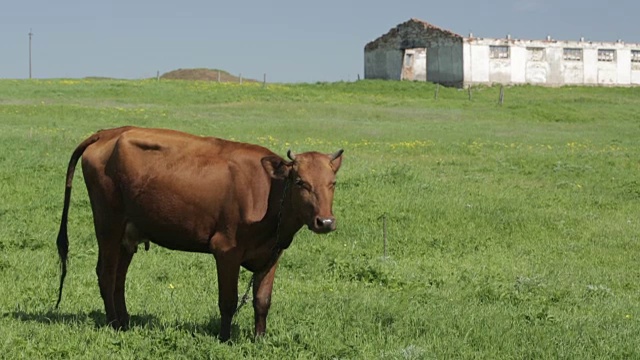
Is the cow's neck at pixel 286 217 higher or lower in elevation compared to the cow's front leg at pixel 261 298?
higher

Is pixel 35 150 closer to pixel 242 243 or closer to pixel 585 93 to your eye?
pixel 242 243

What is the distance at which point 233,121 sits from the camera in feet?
115

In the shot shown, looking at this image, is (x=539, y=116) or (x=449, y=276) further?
(x=539, y=116)

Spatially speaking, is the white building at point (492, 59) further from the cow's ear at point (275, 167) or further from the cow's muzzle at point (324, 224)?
the cow's muzzle at point (324, 224)

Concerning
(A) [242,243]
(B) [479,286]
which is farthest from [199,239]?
(B) [479,286]

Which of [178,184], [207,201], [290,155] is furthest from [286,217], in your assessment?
[178,184]

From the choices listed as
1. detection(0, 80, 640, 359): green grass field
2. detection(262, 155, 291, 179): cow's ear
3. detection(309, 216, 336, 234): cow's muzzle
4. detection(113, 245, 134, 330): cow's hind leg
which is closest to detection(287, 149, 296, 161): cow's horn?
detection(262, 155, 291, 179): cow's ear

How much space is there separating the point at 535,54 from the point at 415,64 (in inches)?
381

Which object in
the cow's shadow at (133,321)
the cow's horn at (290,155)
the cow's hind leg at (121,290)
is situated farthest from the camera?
the cow's hind leg at (121,290)

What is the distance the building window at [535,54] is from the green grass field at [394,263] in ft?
125

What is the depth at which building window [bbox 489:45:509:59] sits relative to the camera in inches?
2650

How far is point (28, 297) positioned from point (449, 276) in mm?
5601

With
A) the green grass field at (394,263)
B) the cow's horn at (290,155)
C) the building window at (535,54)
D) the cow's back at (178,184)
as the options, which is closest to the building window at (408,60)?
the building window at (535,54)

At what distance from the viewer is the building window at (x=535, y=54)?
6950 centimetres
